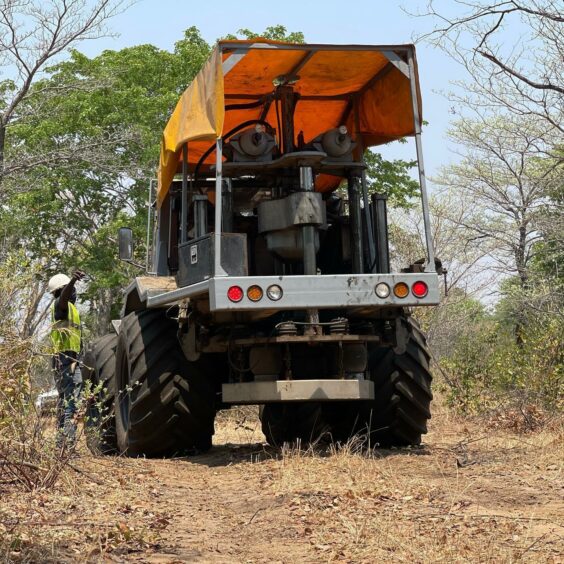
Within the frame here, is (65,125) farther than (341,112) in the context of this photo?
Yes

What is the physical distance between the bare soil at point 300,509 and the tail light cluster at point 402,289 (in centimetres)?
126

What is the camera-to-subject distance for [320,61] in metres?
9.15

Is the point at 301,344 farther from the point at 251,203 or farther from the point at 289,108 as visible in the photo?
the point at 289,108

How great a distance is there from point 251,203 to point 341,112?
1.63m

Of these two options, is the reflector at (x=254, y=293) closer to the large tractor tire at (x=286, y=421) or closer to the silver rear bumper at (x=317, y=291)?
the silver rear bumper at (x=317, y=291)

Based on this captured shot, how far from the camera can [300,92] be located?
9.99m

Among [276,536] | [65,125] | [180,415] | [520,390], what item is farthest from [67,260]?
[276,536]

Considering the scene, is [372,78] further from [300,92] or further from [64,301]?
[64,301]

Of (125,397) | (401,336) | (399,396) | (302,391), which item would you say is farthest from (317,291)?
(125,397)

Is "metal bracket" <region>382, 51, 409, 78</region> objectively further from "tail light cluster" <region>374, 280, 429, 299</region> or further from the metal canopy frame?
Answer: "tail light cluster" <region>374, 280, 429, 299</region>

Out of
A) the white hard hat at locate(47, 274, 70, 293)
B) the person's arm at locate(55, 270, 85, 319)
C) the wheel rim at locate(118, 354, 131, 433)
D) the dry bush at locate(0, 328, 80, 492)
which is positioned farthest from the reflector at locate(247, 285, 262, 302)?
the white hard hat at locate(47, 274, 70, 293)

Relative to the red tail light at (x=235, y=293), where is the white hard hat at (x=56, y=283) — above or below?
above

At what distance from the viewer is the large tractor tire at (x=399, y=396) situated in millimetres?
9547

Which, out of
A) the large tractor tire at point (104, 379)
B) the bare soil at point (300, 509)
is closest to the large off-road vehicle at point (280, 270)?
the bare soil at point (300, 509)
